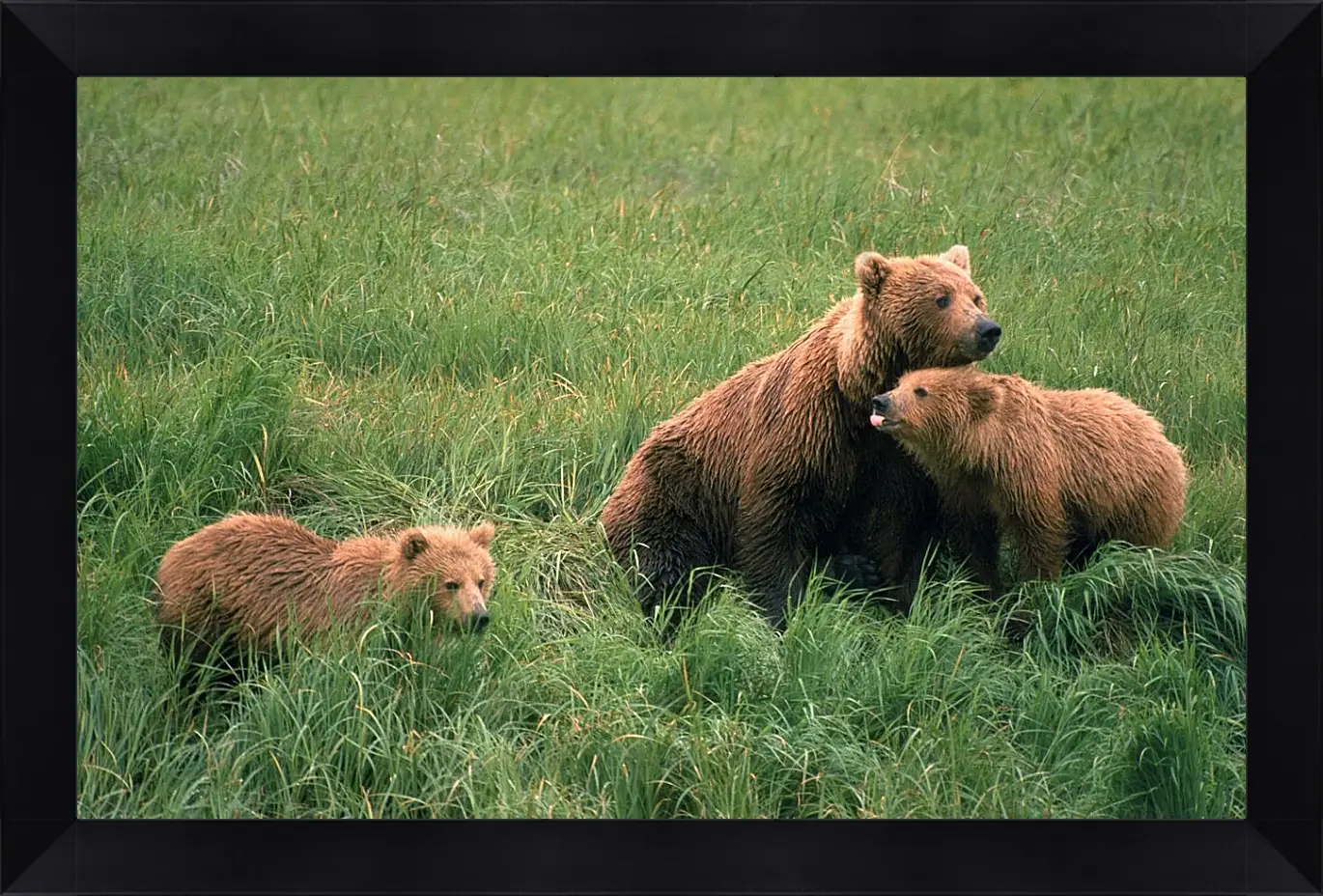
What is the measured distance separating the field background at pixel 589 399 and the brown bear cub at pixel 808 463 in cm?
21

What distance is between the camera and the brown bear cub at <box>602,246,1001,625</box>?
6223mm

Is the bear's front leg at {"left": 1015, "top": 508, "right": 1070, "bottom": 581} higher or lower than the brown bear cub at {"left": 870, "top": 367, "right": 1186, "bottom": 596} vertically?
lower

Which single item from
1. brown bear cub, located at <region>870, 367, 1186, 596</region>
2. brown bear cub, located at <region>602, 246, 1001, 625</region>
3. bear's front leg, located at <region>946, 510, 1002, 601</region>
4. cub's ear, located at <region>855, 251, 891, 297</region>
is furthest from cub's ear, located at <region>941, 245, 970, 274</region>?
bear's front leg, located at <region>946, 510, 1002, 601</region>

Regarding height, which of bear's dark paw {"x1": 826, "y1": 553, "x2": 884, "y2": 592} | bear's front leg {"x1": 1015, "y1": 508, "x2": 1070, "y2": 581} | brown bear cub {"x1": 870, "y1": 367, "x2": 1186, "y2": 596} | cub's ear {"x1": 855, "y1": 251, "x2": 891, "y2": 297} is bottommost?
bear's dark paw {"x1": 826, "y1": 553, "x2": 884, "y2": 592}

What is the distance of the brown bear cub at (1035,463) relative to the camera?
612 cm

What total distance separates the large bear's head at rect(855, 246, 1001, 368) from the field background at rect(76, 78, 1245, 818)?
90cm

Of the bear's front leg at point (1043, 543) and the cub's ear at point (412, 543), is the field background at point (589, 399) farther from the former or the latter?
the cub's ear at point (412, 543)

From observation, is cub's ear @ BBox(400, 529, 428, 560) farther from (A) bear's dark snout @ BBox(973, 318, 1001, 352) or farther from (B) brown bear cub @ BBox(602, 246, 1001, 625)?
(A) bear's dark snout @ BBox(973, 318, 1001, 352)
